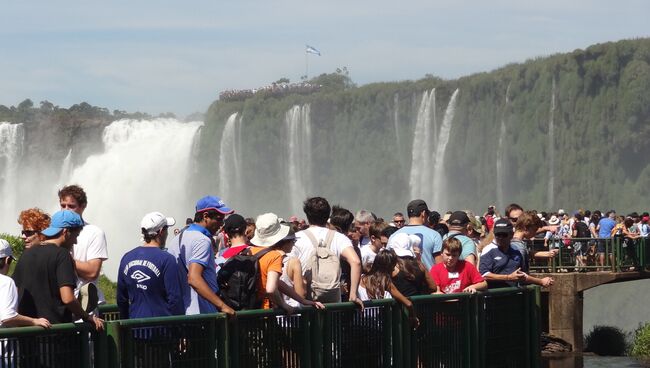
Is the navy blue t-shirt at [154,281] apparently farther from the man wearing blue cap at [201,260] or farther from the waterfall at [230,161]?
the waterfall at [230,161]

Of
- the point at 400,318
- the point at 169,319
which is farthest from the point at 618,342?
the point at 169,319

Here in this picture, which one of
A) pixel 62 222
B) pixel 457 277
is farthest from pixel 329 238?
pixel 62 222

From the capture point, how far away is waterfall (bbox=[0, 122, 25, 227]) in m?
98.8

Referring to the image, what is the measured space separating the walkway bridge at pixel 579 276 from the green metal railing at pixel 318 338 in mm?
16955

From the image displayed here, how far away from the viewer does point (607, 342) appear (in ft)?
99.9

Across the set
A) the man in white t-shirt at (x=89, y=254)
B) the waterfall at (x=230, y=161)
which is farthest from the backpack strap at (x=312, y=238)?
the waterfall at (x=230, y=161)

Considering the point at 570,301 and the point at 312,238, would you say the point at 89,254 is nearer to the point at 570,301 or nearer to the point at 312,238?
the point at 312,238

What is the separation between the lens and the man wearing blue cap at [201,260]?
29.2 ft

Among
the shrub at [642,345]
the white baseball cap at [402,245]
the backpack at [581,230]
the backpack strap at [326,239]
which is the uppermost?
the backpack strap at [326,239]

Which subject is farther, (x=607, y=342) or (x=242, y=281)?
(x=607, y=342)

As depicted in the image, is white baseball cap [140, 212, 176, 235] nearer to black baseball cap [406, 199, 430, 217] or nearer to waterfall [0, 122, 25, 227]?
black baseball cap [406, 199, 430, 217]

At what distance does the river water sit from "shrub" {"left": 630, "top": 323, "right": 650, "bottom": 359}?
0.19 m

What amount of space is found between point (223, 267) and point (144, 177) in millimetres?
78743

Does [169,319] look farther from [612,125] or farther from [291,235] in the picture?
[612,125]
